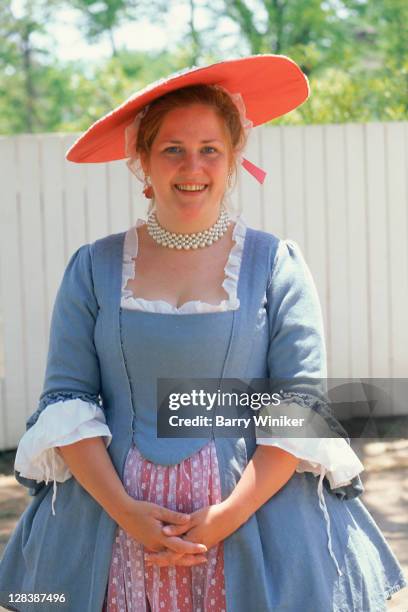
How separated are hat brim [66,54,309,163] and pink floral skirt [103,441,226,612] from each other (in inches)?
30.9

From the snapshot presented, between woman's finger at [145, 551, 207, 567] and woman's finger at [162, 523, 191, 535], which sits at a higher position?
woman's finger at [162, 523, 191, 535]

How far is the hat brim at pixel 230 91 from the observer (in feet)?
7.04

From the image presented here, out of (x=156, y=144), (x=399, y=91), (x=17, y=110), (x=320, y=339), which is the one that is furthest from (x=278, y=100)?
(x=17, y=110)

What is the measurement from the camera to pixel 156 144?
86.5 inches

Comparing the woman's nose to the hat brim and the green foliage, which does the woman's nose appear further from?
the green foliage

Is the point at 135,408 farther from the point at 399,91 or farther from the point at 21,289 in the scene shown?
the point at 399,91

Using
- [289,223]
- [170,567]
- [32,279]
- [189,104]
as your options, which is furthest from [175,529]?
[289,223]

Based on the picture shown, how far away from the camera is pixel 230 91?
2.33 meters

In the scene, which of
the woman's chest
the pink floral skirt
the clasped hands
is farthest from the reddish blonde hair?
the clasped hands

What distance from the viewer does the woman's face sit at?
2.15m

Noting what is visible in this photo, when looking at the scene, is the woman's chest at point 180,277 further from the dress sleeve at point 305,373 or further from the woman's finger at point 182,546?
the woman's finger at point 182,546

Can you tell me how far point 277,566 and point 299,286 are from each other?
0.60 metres

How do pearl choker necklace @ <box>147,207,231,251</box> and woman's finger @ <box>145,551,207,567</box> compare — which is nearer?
woman's finger @ <box>145,551,207,567</box>

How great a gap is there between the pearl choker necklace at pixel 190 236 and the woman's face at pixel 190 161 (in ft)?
0.16
